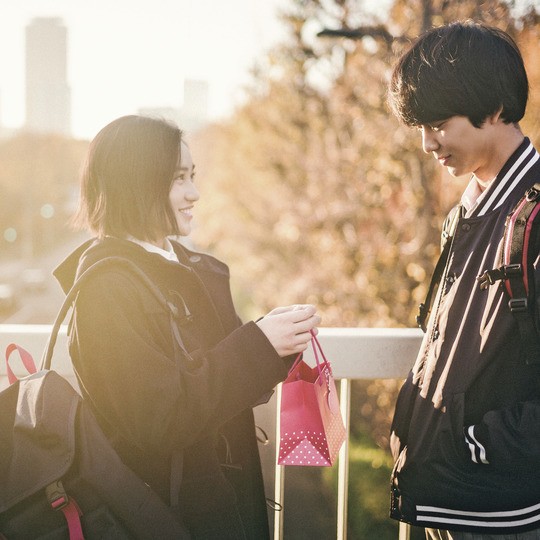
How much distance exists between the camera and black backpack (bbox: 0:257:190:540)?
1.52m

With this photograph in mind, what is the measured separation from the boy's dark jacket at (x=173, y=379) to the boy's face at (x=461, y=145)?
612 millimetres

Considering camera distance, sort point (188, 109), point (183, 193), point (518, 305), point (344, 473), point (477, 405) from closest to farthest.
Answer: point (518, 305)
point (477, 405)
point (183, 193)
point (344, 473)
point (188, 109)

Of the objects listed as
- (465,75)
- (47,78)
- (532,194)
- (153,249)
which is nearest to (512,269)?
(532,194)

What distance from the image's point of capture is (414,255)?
7.30 metres

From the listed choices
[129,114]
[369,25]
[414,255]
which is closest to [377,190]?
[414,255]

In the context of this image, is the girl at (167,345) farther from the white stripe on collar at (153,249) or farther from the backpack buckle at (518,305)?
the backpack buckle at (518,305)

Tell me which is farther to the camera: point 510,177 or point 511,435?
point 510,177

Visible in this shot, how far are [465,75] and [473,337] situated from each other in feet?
1.94

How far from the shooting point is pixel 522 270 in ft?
4.90

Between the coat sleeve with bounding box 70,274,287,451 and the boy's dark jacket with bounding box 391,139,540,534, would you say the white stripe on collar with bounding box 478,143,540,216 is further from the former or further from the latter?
the coat sleeve with bounding box 70,274,287,451

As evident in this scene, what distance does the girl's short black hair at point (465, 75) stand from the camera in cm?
162

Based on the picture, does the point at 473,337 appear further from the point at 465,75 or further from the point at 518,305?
the point at 465,75

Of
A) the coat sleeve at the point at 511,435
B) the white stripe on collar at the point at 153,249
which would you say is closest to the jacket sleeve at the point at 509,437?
the coat sleeve at the point at 511,435

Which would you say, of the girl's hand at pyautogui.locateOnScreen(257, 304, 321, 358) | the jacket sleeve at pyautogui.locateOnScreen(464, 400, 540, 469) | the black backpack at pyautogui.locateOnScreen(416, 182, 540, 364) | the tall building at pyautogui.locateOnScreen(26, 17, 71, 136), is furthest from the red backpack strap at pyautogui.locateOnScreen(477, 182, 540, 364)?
the tall building at pyautogui.locateOnScreen(26, 17, 71, 136)
